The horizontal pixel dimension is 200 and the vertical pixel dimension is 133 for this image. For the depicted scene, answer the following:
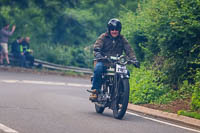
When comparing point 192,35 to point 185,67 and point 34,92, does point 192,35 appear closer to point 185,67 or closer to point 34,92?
point 185,67

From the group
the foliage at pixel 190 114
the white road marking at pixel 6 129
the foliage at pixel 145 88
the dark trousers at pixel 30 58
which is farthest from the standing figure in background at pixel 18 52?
the white road marking at pixel 6 129

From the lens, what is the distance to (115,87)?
36.2ft

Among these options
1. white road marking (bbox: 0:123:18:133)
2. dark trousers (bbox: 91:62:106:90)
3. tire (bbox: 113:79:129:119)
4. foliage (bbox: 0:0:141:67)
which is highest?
foliage (bbox: 0:0:141:67)

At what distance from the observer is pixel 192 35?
13.8 metres

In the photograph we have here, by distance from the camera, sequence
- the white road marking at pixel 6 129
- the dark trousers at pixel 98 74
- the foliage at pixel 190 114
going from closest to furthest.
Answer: the white road marking at pixel 6 129, the foliage at pixel 190 114, the dark trousers at pixel 98 74

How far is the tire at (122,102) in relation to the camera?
34.7 ft

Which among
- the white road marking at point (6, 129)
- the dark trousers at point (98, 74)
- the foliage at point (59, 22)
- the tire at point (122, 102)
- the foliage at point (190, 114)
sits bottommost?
the foliage at point (190, 114)

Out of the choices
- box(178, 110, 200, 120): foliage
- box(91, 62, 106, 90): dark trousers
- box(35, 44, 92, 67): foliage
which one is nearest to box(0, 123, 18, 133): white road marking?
box(91, 62, 106, 90): dark trousers

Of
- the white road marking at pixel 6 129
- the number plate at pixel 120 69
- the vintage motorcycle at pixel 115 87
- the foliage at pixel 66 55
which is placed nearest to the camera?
the white road marking at pixel 6 129

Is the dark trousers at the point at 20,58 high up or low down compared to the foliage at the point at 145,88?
up

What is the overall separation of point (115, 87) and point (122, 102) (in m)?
0.50

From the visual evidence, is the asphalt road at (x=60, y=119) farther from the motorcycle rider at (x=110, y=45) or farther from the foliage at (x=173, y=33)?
the foliage at (x=173, y=33)

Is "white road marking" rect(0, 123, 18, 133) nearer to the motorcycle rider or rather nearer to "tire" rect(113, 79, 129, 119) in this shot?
"tire" rect(113, 79, 129, 119)

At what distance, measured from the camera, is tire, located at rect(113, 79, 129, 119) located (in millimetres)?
10578
